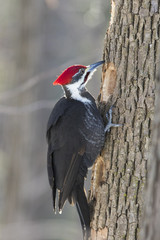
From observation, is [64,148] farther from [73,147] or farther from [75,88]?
[75,88]

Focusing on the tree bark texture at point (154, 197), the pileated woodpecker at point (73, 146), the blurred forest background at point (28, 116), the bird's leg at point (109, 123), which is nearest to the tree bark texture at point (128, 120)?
the bird's leg at point (109, 123)

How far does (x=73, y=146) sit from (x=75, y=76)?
0.83m

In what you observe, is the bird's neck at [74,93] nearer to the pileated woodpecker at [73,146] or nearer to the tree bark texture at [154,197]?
the pileated woodpecker at [73,146]

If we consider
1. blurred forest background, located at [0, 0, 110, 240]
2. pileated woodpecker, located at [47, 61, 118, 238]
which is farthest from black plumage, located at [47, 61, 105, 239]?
blurred forest background, located at [0, 0, 110, 240]

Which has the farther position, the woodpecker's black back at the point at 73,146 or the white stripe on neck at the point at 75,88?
the white stripe on neck at the point at 75,88

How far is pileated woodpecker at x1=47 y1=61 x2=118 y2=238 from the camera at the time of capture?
3.82 metres

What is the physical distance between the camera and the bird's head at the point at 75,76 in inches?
165

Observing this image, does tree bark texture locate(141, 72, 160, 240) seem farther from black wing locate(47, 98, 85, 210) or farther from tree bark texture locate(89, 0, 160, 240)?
black wing locate(47, 98, 85, 210)

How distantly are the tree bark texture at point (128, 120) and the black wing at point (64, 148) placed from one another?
0.30m

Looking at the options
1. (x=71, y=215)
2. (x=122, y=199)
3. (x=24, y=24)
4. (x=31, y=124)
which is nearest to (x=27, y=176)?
(x=31, y=124)

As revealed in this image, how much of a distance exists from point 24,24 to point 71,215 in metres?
5.87

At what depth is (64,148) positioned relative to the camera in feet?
12.7

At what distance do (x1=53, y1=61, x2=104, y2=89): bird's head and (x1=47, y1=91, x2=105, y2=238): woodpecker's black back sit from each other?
291 mm

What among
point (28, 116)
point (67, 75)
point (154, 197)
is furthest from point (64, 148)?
point (28, 116)
